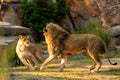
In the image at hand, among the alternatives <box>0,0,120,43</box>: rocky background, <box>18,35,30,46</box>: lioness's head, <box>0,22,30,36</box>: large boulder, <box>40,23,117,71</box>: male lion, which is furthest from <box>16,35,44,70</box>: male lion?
<box>0,0,120,43</box>: rocky background

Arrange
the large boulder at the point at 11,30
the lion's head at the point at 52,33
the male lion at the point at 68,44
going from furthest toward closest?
the large boulder at the point at 11,30
the lion's head at the point at 52,33
the male lion at the point at 68,44

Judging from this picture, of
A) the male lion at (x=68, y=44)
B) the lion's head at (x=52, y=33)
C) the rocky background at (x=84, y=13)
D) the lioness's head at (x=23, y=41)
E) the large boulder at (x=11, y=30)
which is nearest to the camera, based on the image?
the male lion at (x=68, y=44)

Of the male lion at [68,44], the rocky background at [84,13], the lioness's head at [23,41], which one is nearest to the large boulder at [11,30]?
the lioness's head at [23,41]

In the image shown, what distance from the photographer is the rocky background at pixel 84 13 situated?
861 inches

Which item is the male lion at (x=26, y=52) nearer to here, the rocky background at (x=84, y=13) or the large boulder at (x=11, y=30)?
the large boulder at (x=11, y=30)

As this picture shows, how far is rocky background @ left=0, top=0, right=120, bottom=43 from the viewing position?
71.8 ft

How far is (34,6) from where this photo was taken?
23.1 metres

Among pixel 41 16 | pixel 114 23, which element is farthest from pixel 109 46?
pixel 41 16

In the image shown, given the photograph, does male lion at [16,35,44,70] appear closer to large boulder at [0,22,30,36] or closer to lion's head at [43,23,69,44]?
large boulder at [0,22,30,36]

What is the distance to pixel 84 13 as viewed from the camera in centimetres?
2420

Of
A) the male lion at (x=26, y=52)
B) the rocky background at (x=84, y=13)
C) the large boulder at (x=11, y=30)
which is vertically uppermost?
the large boulder at (x=11, y=30)

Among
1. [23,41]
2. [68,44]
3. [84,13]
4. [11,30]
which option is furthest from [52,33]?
[84,13]

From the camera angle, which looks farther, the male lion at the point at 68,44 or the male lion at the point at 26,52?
the male lion at the point at 26,52

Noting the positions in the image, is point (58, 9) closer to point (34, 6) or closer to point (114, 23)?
point (34, 6)
